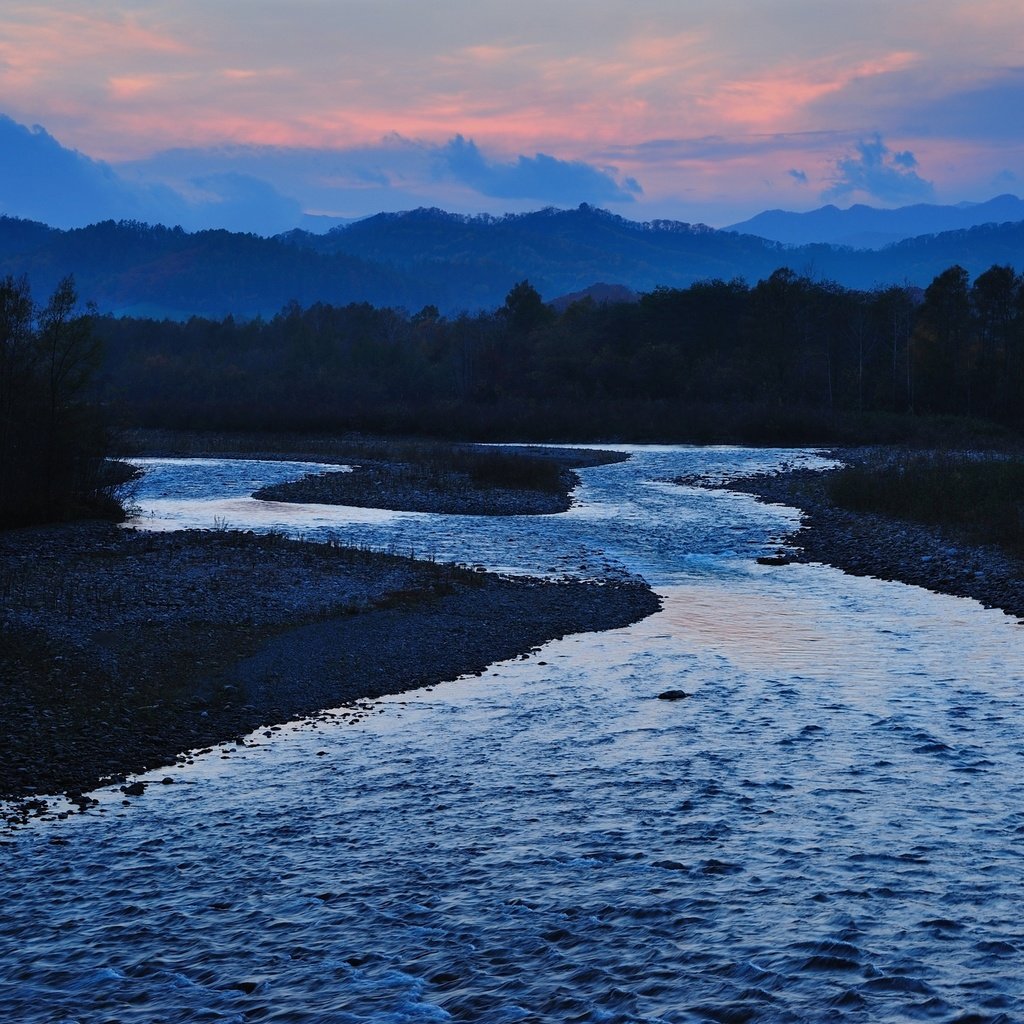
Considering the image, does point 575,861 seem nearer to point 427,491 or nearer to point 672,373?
point 427,491

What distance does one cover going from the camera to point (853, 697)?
17.1 meters

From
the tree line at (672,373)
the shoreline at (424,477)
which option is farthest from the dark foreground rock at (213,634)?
the tree line at (672,373)

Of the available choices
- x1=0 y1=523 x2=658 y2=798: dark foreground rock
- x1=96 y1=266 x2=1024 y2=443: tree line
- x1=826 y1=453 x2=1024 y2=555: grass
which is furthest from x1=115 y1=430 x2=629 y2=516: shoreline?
x1=96 y1=266 x2=1024 y2=443: tree line

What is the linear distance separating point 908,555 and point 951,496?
29.5 feet

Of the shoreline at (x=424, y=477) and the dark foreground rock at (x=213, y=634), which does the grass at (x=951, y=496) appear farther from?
the dark foreground rock at (x=213, y=634)

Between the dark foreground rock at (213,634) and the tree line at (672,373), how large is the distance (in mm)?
61472

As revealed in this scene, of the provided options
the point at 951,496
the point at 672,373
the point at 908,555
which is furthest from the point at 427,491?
the point at 672,373

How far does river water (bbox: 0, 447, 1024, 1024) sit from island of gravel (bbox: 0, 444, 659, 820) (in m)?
1.09

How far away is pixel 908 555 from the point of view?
31.2 meters

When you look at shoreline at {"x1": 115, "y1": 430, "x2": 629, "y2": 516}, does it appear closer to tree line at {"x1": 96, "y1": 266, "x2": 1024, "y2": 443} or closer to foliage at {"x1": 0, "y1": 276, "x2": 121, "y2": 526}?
foliage at {"x1": 0, "y1": 276, "x2": 121, "y2": 526}

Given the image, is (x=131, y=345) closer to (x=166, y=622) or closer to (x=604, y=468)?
(x=604, y=468)

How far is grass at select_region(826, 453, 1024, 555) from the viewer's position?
111ft

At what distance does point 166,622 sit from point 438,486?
29911 mm

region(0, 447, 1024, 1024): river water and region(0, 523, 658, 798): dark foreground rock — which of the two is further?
region(0, 523, 658, 798): dark foreground rock
